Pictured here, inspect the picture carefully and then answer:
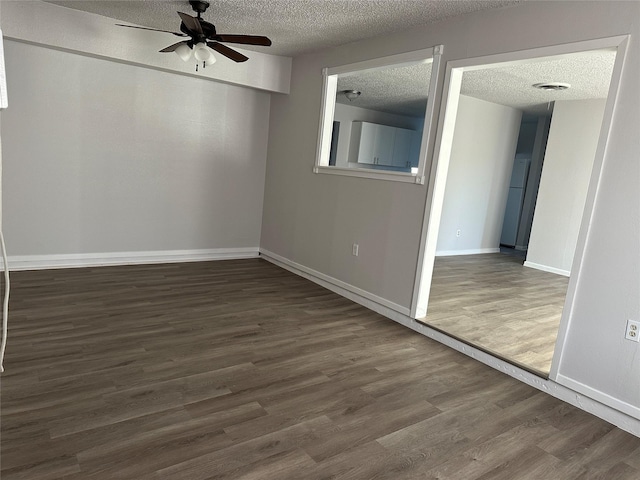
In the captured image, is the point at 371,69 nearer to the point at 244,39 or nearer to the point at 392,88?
the point at 244,39

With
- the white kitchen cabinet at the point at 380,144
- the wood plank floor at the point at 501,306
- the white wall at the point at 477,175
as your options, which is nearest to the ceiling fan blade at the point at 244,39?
the wood plank floor at the point at 501,306

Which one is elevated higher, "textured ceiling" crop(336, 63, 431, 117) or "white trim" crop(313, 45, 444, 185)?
"textured ceiling" crop(336, 63, 431, 117)

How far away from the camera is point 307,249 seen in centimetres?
500

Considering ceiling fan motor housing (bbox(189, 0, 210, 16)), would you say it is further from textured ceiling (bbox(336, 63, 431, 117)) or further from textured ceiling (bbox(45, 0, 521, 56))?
textured ceiling (bbox(336, 63, 431, 117))

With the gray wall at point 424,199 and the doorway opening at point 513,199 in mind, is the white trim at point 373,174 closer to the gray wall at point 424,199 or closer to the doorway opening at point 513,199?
the gray wall at point 424,199

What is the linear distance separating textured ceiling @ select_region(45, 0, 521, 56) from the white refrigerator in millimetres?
5087

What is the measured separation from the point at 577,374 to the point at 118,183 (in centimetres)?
451

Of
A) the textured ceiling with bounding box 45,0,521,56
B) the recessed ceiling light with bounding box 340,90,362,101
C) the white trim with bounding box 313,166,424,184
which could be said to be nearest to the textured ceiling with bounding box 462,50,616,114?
the textured ceiling with bounding box 45,0,521,56

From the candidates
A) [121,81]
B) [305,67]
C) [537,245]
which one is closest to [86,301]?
[121,81]

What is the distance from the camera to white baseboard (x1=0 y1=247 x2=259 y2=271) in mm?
4348

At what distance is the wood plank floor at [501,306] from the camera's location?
331 cm

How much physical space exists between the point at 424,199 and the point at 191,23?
221 centimetres

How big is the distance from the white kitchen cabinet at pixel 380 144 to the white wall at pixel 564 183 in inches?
105

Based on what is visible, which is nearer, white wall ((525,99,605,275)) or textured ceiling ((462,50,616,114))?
textured ceiling ((462,50,616,114))
